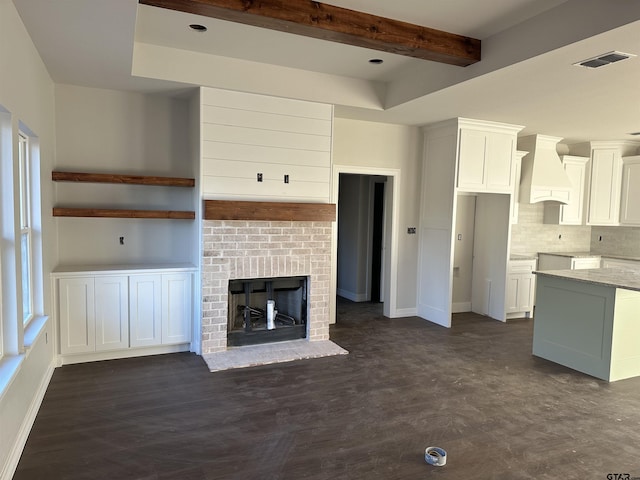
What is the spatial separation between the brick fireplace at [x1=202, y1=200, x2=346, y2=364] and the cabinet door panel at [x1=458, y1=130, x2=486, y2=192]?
1.89 m

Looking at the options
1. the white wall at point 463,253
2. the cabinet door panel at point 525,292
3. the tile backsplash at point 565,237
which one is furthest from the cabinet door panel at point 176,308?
the tile backsplash at point 565,237

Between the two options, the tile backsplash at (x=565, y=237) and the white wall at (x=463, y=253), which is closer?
the white wall at (x=463, y=253)

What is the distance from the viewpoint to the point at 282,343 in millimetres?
4875

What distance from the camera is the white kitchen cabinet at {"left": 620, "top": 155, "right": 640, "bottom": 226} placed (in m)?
6.70

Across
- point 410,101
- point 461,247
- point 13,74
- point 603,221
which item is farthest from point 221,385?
point 603,221

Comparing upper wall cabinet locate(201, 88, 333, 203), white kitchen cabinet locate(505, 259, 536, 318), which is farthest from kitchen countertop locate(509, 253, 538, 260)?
upper wall cabinet locate(201, 88, 333, 203)

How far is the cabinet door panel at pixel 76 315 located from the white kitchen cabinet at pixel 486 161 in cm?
447

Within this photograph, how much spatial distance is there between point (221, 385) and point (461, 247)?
14.0 ft

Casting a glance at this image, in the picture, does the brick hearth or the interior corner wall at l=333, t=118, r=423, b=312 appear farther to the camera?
the interior corner wall at l=333, t=118, r=423, b=312

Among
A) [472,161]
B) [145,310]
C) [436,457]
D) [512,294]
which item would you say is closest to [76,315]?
[145,310]

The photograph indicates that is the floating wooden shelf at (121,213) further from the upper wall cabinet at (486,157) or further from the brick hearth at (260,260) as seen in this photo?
the upper wall cabinet at (486,157)

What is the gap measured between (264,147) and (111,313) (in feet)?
7.52

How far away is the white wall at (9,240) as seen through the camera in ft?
7.86

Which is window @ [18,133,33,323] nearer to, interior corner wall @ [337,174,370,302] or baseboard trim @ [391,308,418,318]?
baseboard trim @ [391,308,418,318]
